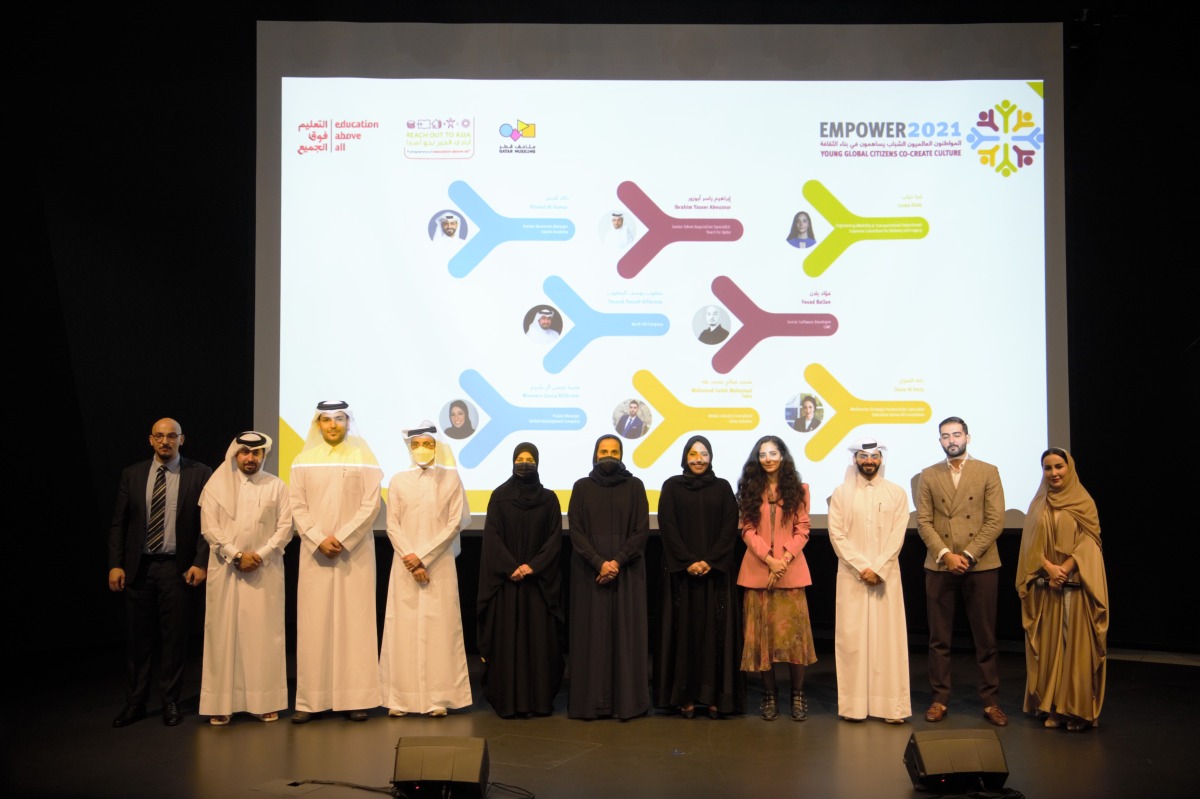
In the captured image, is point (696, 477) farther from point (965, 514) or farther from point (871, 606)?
point (965, 514)

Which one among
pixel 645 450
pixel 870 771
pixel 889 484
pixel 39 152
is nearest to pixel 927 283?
pixel 889 484

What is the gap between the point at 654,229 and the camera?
21.5 feet

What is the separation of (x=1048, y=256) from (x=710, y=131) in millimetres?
2173

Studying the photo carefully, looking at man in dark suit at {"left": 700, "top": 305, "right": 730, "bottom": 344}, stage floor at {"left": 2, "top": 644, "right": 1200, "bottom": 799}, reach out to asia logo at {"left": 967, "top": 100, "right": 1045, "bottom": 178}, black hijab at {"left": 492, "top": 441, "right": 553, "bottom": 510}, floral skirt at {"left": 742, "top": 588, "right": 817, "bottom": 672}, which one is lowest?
stage floor at {"left": 2, "top": 644, "right": 1200, "bottom": 799}

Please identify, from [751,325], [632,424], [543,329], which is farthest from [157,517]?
[751,325]

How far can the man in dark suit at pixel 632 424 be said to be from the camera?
6.52 meters

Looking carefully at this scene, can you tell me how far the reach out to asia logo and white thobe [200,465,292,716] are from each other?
4.59 meters

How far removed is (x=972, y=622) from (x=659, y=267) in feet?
8.80

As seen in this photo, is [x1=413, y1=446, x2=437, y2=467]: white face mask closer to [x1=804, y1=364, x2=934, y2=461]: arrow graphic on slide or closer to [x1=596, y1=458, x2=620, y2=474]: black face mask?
[x1=596, y1=458, x2=620, y2=474]: black face mask

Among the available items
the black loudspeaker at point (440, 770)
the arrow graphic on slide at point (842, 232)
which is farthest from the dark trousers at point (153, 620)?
the arrow graphic on slide at point (842, 232)

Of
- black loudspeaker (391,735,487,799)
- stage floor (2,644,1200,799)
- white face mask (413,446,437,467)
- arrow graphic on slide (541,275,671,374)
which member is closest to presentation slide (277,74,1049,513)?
arrow graphic on slide (541,275,671,374)

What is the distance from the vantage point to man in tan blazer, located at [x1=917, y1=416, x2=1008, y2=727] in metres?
5.43

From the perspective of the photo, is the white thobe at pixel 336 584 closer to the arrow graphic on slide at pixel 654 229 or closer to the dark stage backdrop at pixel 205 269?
the dark stage backdrop at pixel 205 269

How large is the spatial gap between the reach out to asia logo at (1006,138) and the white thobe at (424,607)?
12.4 feet
